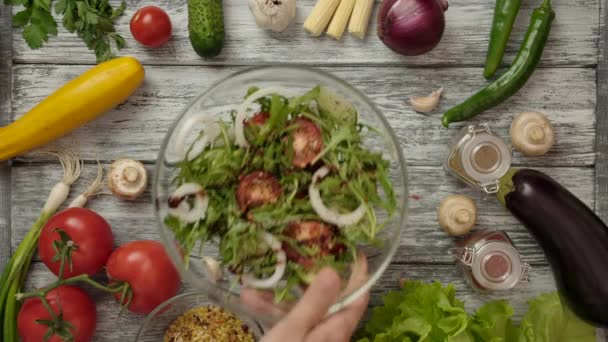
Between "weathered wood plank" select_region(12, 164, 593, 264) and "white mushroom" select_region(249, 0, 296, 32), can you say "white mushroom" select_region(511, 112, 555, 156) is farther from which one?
"white mushroom" select_region(249, 0, 296, 32)

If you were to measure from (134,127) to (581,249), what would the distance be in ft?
3.54

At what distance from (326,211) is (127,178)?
0.59 metres

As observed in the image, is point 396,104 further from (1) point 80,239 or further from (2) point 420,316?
(1) point 80,239

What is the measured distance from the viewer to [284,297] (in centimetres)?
111

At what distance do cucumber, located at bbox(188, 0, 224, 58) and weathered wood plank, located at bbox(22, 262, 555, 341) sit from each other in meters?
0.65

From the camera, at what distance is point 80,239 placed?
4.67 ft

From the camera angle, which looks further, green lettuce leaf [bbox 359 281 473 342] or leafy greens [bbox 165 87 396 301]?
green lettuce leaf [bbox 359 281 473 342]

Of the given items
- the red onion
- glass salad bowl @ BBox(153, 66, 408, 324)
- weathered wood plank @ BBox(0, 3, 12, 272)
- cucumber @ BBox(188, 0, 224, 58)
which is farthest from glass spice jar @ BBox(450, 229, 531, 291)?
weathered wood plank @ BBox(0, 3, 12, 272)

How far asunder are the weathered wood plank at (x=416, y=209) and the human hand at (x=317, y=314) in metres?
0.40

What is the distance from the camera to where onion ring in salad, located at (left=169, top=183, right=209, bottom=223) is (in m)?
1.13

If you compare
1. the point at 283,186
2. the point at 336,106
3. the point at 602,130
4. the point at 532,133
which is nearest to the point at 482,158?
the point at 532,133

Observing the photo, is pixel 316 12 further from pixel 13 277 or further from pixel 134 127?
pixel 13 277

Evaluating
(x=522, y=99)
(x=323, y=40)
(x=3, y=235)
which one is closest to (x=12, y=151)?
(x=3, y=235)

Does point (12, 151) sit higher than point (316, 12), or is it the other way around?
point (316, 12)
